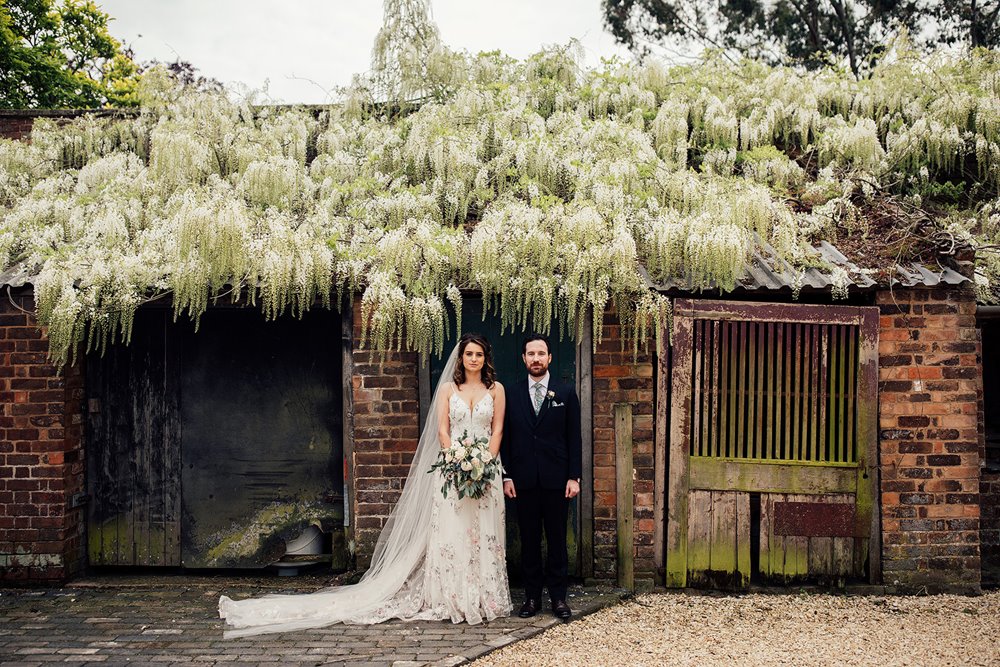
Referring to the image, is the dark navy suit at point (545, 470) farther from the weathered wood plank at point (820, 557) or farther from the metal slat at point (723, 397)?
the weathered wood plank at point (820, 557)

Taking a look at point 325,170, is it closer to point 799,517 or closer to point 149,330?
point 149,330

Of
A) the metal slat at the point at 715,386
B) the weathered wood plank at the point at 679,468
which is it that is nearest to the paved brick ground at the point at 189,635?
the weathered wood plank at the point at 679,468

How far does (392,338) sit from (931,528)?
399cm

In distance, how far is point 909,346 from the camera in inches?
220

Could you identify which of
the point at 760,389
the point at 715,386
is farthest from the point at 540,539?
the point at 760,389

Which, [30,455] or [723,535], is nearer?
[723,535]

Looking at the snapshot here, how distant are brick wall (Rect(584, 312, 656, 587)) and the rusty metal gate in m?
0.18

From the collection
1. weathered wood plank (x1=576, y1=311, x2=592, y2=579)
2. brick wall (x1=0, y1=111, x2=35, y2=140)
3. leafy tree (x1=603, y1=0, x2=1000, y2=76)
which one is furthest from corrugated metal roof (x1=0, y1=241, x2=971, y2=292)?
leafy tree (x1=603, y1=0, x2=1000, y2=76)

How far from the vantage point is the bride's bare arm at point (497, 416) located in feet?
16.7

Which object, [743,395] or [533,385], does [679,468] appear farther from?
[533,385]

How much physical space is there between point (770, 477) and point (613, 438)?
1.12 m

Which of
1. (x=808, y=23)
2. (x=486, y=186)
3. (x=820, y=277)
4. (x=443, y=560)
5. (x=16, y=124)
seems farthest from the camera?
(x=808, y=23)

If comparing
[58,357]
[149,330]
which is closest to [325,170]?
[149,330]

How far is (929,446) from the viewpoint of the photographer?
558 centimetres
